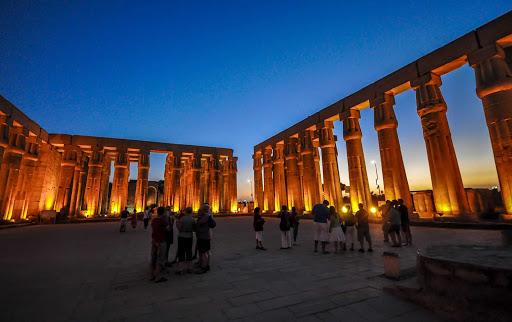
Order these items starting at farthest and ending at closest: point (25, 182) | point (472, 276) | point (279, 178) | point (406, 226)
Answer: point (279, 178), point (25, 182), point (406, 226), point (472, 276)

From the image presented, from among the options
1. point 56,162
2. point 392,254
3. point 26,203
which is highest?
point 56,162

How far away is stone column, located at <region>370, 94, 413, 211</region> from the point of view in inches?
548

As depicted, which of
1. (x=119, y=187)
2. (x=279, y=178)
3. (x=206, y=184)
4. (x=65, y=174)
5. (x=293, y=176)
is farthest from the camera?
(x=206, y=184)

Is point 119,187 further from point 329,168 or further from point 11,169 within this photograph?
point 329,168

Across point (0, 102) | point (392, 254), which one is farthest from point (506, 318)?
point (0, 102)

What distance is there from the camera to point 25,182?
19641mm

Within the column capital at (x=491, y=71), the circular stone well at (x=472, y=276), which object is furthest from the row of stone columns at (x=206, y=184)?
the circular stone well at (x=472, y=276)

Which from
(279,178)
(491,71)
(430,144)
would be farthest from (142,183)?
(491,71)

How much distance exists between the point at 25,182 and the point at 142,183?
9.98 meters

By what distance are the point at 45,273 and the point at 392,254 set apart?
7195 millimetres

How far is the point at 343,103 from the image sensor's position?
58.2 feet

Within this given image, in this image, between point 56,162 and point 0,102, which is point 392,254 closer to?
point 0,102

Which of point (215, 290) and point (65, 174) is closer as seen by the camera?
point (215, 290)

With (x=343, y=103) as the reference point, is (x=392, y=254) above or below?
below
